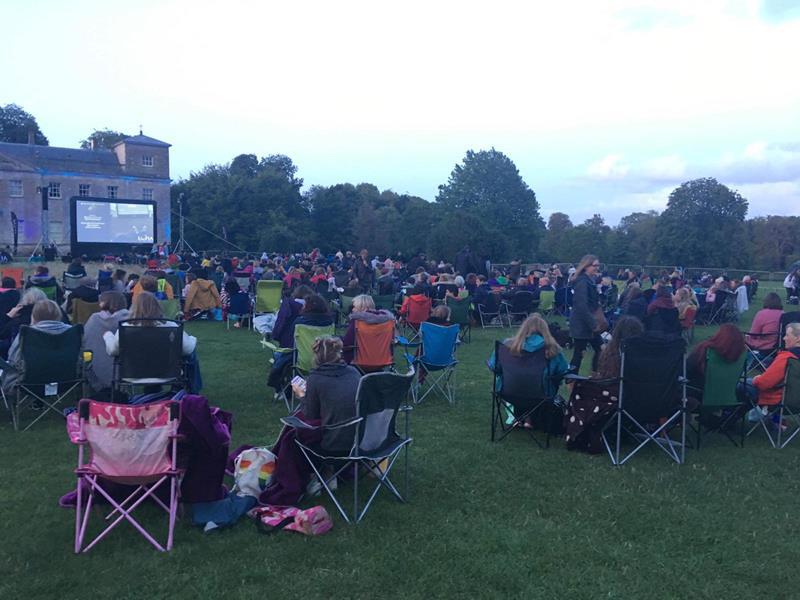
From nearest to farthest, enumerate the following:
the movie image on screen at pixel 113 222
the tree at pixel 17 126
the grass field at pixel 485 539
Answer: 1. the grass field at pixel 485 539
2. the movie image on screen at pixel 113 222
3. the tree at pixel 17 126

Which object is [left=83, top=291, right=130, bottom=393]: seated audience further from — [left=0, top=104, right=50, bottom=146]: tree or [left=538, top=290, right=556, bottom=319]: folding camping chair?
[left=0, top=104, right=50, bottom=146]: tree

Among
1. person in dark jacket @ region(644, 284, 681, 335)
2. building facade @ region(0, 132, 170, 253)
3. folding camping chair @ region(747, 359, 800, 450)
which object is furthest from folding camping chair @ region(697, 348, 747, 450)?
building facade @ region(0, 132, 170, 253)

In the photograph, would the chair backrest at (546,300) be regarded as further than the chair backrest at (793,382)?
Yes

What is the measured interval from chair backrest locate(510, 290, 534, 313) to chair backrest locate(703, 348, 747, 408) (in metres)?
8.71

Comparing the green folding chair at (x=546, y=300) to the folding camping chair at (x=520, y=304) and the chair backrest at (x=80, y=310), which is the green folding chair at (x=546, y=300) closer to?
the folding camping chair at (x=520, y=304)

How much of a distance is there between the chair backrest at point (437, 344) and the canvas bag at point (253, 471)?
10.0ft

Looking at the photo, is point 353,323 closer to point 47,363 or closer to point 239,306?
point 47,363

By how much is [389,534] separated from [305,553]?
527mm

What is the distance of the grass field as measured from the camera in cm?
338

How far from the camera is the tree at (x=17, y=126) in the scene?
5988 cm

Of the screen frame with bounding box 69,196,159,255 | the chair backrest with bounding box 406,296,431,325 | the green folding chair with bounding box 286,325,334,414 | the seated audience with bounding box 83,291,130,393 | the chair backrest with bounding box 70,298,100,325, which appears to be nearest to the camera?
the seated audience with bounding box 83,291,130,393

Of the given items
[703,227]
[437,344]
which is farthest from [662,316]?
[703,227]

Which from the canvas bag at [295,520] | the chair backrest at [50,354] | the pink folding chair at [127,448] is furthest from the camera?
the chair backrest at [50,354]

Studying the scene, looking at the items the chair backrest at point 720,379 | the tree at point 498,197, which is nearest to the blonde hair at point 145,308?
the chair backrest at point 720,379
